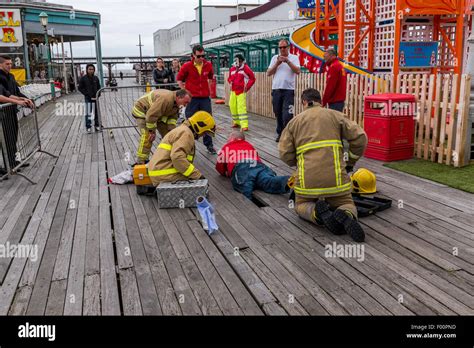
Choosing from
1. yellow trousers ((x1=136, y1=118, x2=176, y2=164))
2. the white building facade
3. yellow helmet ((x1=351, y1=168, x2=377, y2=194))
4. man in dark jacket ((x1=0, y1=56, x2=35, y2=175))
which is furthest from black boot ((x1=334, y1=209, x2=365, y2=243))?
the white building facade

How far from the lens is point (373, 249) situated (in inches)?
162

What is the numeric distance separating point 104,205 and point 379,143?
4.81 m

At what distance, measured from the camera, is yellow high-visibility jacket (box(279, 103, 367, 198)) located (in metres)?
4.45

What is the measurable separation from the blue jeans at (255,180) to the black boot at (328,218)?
1.49m

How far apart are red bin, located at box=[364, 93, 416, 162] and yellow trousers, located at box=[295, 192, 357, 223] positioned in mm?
3312

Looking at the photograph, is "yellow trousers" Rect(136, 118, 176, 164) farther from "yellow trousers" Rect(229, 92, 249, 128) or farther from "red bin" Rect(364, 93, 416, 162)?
"yellow trousers" Rect(229, 92, 249, 128)

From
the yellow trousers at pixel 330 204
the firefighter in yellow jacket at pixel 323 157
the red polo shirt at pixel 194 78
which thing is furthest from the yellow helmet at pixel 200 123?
the red polo shirt at pixel 194 78

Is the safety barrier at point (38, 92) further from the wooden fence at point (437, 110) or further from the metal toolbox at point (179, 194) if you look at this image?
the wooden fence at point (437, 110)

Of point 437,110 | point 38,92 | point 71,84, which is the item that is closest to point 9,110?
point 437,110

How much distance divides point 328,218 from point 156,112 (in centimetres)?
365

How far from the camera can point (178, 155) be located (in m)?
5.46

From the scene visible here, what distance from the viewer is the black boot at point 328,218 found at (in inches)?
172
